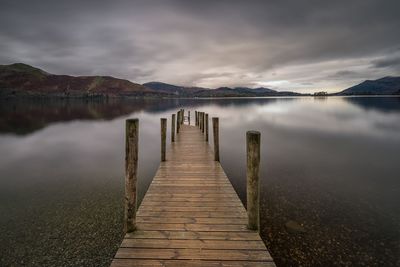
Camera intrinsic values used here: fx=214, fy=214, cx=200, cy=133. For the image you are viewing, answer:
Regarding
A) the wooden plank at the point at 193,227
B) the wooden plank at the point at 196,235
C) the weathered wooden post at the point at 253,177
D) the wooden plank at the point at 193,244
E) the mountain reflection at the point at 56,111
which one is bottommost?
the wooden plank at the point at 193,244

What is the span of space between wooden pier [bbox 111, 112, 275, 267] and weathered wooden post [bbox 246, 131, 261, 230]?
0.26m

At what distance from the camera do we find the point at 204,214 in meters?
5.50

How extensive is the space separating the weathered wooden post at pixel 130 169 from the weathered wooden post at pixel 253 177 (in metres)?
2.52

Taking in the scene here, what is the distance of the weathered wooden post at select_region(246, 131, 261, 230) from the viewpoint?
4.72 m

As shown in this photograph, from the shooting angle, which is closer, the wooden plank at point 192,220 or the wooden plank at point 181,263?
the wooden plank at point 181,263

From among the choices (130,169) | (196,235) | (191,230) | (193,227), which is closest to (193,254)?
(196,235)

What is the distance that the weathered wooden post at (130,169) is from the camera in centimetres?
467

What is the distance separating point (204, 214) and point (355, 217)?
5611mm

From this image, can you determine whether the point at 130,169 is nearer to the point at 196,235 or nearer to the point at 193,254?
the point at 196,235

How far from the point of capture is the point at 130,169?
478cm

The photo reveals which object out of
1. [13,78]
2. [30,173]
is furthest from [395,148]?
[13,78]

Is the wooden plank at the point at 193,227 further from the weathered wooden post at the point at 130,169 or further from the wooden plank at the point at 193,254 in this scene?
the wooden plank at the point at 193,254

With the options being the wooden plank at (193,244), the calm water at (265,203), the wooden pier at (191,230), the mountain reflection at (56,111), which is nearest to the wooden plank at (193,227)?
the wooden pier at (191,230)

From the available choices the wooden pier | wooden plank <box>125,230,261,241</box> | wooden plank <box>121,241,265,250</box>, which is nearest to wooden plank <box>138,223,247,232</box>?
the wooden pier
